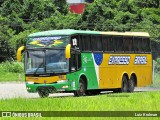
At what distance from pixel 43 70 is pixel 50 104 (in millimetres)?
10713

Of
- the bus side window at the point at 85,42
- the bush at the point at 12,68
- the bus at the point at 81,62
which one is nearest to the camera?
the bus at the point at 81,62

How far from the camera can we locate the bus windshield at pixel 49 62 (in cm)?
2936

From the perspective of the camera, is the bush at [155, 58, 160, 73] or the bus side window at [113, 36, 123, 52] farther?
the bush at [155, 58, 160, 73]

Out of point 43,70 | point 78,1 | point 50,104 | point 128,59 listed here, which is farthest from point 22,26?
point 50,104

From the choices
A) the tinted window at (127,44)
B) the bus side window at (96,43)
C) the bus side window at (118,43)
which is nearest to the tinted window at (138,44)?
the tinted window at (127,44)

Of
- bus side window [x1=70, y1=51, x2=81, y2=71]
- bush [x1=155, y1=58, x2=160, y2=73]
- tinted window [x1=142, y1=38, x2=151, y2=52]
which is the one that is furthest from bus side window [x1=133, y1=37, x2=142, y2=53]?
bush [x1=155, y1=58, x2=160, y2=73]

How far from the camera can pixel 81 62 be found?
3041 centimetres

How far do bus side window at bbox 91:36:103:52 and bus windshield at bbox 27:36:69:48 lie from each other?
2510 mm

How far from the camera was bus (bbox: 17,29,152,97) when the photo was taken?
2941 cm

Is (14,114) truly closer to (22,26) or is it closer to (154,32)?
(154,32)

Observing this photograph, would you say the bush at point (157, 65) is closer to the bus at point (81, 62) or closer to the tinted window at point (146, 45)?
the tinted window at point (146, 45)

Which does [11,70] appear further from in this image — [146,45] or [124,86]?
[124,86]

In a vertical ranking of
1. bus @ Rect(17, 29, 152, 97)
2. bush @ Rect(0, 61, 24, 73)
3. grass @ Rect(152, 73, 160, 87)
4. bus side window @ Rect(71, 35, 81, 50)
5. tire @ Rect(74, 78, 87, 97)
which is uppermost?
bus side window @ Rect(71, 35, 81, 50)

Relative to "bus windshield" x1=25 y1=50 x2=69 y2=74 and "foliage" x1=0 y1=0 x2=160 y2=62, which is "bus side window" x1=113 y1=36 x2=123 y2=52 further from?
"foliage" x1=0 y1=0 x2=160 y2=62
